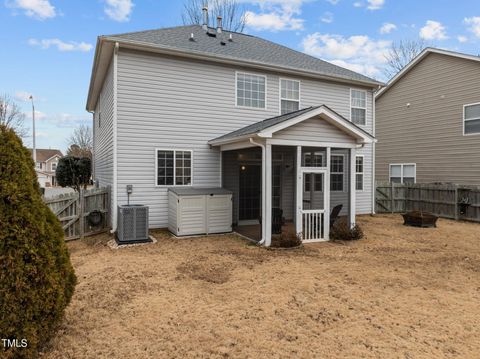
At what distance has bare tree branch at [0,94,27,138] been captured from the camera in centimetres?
2862

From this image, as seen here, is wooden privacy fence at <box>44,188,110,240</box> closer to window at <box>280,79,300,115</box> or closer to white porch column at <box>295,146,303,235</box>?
white porch column at <box>295,146,303,235</box>

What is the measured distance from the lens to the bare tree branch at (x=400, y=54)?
26953 millimetres

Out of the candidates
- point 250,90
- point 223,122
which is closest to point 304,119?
point 223,122

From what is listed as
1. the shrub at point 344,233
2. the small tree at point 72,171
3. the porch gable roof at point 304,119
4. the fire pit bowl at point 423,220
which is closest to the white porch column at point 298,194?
the porch gable roof at point 304,119

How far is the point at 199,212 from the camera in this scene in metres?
8.38

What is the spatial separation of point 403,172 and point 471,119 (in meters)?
3.68

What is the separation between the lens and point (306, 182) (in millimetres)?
11852

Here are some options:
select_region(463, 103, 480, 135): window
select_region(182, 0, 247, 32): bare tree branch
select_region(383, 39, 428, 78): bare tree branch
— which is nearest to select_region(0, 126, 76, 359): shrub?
select_region(463, 103, 480, 135): window

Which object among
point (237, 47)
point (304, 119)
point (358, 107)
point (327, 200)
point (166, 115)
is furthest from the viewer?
point (358, 107)

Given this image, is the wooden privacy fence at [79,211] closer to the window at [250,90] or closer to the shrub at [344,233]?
the window at [250,90]

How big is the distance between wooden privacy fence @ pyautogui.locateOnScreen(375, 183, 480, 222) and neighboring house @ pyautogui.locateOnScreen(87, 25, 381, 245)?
370cm

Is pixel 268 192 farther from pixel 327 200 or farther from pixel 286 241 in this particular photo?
pixel 327 200

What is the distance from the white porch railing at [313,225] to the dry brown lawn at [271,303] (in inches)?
27.4

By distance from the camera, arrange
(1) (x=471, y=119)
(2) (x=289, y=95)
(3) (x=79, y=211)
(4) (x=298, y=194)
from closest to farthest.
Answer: (4) (x=298, y=194)
(3) (x=79, y=211)
(2) (x=289, y=95)
(1) (x=471, y=119)
